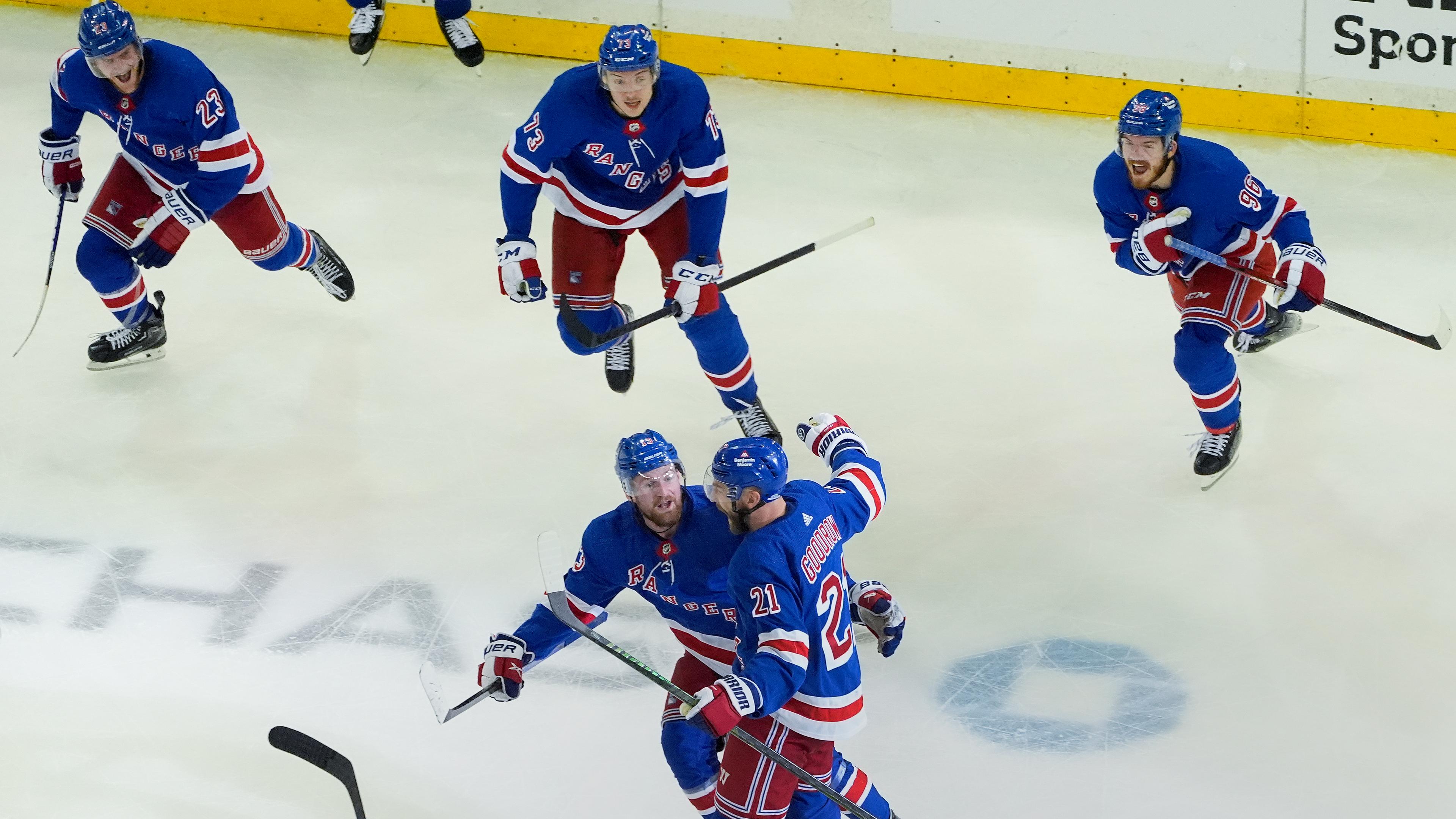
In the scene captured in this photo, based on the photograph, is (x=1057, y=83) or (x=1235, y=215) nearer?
(x=1235, y=215)

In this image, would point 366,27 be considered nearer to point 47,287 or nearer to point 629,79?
point 47,287

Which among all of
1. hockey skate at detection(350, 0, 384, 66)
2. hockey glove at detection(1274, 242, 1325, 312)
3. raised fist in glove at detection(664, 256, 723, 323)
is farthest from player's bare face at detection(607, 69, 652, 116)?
hockey skate at detection(350, 0, 384, 66)

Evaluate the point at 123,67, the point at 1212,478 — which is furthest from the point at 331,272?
the point at 1212,478

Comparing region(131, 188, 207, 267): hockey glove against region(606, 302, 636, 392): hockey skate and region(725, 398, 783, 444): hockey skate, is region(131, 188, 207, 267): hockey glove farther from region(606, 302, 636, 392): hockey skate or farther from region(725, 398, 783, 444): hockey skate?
region(725, 398, 783, 444): hockey skate

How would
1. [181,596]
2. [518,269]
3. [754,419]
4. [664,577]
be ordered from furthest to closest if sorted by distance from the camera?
[754,419] → [518,269] → [181,596] → [664,577]

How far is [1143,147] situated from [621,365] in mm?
1628

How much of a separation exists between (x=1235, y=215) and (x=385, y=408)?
2.48 metres

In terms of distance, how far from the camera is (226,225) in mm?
4660

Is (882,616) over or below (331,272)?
below

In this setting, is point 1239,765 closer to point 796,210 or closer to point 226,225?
point 796,210

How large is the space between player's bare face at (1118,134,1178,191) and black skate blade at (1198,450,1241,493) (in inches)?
32.8

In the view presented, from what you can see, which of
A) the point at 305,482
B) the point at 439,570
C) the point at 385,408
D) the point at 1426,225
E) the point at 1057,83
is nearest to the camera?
the point at 439,570

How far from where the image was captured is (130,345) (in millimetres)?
4723

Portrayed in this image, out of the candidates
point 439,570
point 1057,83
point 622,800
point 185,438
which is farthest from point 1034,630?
point 1057,83
